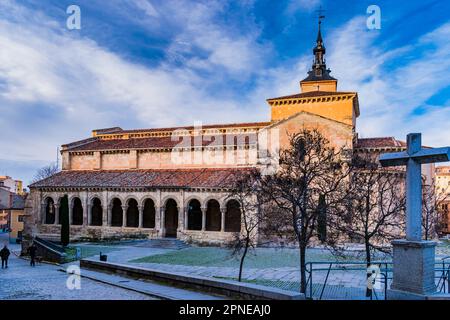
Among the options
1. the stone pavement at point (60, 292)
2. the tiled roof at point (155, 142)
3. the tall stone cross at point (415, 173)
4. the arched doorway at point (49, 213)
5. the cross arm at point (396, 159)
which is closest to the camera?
the tall stone cross at point (415, 173)

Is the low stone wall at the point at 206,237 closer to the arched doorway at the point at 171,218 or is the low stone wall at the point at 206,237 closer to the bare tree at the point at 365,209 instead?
the arched doorway at the point at 171,218

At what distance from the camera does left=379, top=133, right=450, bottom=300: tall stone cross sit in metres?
8.06

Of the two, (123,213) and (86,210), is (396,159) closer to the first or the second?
(123,213)

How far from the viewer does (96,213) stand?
41.2 meters

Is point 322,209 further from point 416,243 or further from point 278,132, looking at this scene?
point 278,132

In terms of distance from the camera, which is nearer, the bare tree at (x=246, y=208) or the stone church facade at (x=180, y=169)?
the bare tree at (x=246, y=208)

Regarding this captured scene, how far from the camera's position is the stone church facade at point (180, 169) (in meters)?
32.8

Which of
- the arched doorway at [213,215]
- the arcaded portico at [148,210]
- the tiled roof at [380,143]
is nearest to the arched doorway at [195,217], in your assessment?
the arcaded portico at [148,210]

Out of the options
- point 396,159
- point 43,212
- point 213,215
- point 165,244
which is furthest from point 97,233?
point 396,159

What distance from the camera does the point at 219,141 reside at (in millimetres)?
38000

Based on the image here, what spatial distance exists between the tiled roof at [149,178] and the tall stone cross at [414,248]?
2184 centimetres

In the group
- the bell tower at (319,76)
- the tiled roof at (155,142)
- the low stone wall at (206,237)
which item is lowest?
the low stone wall at (206,237)

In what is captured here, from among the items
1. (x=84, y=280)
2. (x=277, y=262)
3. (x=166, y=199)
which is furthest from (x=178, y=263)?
(x=166, y=199)
